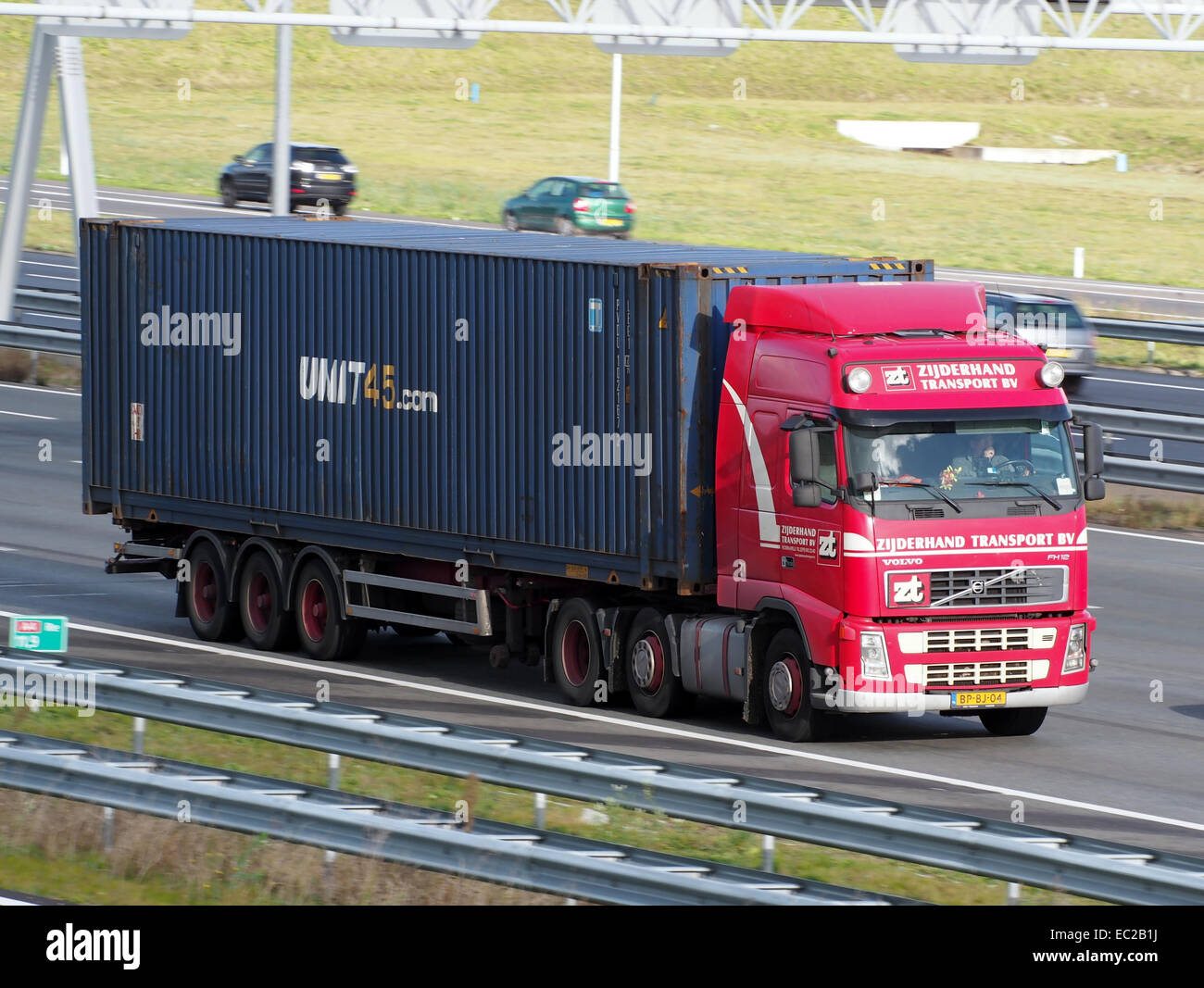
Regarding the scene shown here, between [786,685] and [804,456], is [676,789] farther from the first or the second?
[786,685]

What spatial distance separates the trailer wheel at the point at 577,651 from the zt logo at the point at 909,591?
276 cm

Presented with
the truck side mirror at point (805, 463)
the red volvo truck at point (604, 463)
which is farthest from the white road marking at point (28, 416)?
the truck side mirror at point (805, 463)

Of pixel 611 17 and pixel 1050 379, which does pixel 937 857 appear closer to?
pixel 1050 379

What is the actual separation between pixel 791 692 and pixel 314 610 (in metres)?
5.19

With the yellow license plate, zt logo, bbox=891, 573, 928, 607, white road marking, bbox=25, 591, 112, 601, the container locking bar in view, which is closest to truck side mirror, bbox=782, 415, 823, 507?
zt logo, bbox=891, 573, 928, 607

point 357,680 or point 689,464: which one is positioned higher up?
point 689,464

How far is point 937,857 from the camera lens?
1023 centimetres

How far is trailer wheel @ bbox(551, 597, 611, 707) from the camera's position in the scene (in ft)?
55.2

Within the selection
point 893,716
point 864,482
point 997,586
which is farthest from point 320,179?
point 997,586

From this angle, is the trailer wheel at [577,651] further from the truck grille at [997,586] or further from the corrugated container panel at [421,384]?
the truck grille at [997,586]

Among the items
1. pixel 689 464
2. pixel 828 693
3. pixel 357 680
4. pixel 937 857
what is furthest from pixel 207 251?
pixel 937 857

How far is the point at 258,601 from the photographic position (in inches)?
768

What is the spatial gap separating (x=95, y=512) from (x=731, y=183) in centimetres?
5167
